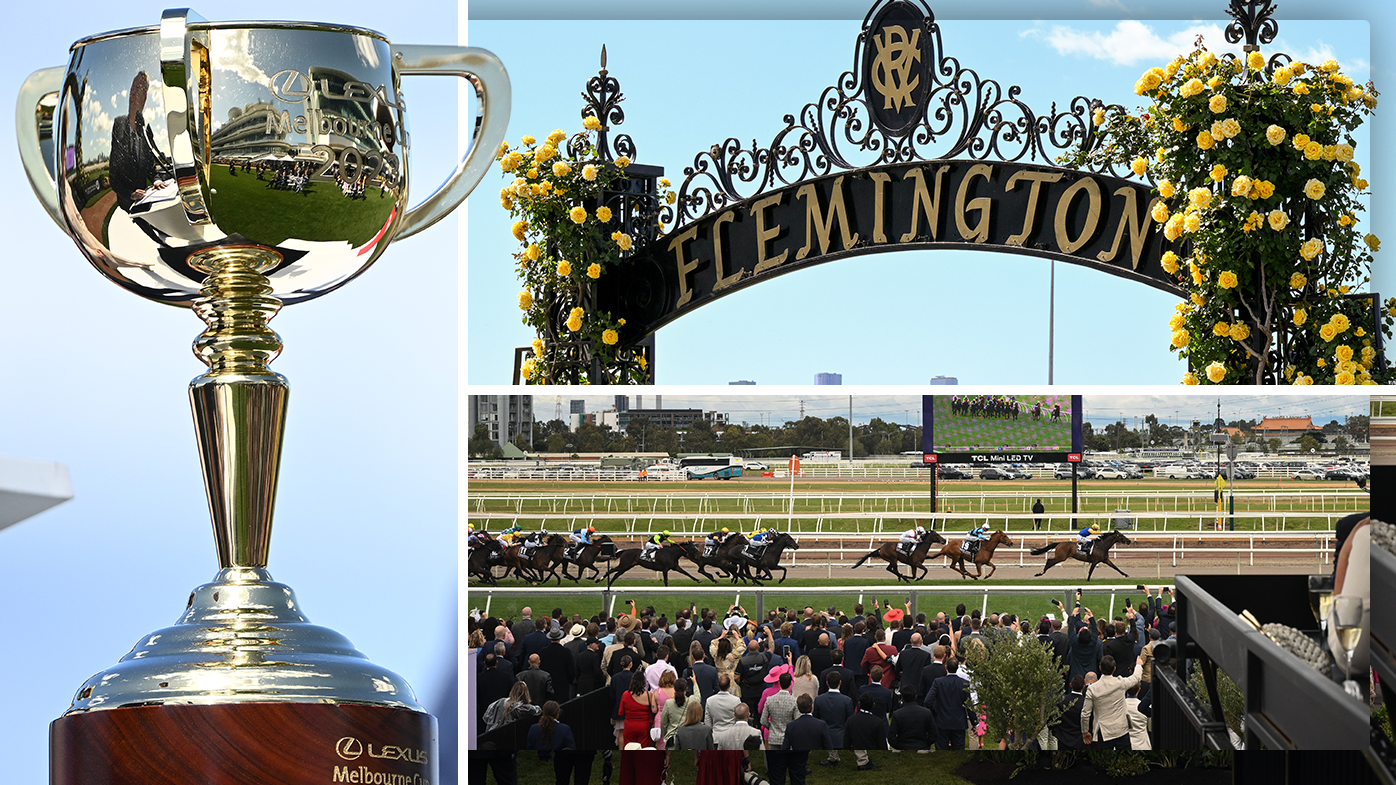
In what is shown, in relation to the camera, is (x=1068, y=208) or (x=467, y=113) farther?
(x=1068, y=208)

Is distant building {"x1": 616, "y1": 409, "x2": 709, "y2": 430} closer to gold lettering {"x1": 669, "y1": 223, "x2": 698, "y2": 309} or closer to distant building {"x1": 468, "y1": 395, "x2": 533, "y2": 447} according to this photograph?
distant building {"x1": 468, "y1": 395, "x2": 533, "y2": 447}

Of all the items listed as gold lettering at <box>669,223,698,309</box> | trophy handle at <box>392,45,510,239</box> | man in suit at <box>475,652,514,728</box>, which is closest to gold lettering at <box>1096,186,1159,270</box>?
gold lettering at <box>669,223,698,309</box>

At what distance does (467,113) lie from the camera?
461 cm

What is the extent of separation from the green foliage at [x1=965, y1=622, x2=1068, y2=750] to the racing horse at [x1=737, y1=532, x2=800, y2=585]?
0.96m

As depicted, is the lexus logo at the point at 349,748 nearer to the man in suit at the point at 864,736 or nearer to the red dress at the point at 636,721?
the red dress at the point at 636,721

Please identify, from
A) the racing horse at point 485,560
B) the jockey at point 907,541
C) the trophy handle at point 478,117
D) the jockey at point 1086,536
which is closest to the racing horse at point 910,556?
the jockey at point 907,541

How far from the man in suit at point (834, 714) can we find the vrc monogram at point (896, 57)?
2.88 m

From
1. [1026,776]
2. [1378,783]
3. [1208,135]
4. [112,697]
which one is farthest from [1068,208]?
[112,697]

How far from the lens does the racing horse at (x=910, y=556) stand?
5793 millimetres

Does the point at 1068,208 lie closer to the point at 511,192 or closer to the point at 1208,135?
the point at 1208,135

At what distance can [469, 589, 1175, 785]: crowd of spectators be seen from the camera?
5480 mm

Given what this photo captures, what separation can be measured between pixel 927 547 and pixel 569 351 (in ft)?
6.52

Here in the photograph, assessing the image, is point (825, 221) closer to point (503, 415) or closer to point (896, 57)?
point (896, 57)

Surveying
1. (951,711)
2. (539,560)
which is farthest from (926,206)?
(539,560)
